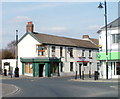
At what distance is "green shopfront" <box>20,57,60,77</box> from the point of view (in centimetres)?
4184

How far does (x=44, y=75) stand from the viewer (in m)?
42.2

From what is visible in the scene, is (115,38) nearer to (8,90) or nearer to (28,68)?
(28,68)

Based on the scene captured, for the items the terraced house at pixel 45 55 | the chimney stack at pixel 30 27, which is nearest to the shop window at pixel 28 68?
the terraced house at pixel 45 55

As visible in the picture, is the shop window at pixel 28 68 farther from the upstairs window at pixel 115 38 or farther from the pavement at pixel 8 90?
the pavement at pixel 8 90

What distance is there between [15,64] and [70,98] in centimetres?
3262

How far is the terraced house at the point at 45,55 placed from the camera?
138 feet

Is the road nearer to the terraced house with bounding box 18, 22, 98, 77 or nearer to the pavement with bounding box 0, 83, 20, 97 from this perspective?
the pavement with bounding box 0, 83, 20, 97

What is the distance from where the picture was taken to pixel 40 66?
42719 mm

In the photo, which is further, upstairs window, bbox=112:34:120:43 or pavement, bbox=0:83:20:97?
upstairs window, bbox=112:34:120:43

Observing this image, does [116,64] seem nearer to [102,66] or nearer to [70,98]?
[102,66]

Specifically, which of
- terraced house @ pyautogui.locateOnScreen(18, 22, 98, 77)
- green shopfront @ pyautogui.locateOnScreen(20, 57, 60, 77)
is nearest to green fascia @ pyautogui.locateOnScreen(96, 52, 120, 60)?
terraced house @ pyautogui.locateOnScreen(18, 22, 98, 77)

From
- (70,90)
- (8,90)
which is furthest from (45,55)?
(70,90)

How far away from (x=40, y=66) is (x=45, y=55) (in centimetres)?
200

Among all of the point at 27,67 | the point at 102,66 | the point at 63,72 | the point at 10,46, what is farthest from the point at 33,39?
the point at 10,46
